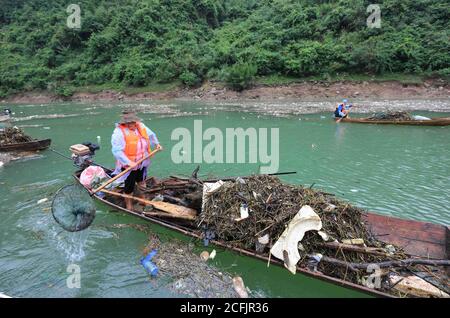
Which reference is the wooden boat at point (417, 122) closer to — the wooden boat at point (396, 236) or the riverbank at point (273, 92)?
the riverbank at point (273, 92)

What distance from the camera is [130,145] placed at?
261 inches

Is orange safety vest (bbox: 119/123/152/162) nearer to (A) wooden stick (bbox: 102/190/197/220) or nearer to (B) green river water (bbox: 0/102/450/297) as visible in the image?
(A) wooden stick (bbox: 102/190/197/220)

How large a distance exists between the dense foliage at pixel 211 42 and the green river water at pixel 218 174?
41.8 ft

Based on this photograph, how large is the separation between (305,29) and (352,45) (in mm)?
6289

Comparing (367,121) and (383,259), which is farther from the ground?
(367,121)

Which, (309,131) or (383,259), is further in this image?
(309,131)

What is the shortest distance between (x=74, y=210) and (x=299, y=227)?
148 inches

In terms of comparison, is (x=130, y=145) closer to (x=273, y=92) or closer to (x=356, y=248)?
(x=356, y=248)

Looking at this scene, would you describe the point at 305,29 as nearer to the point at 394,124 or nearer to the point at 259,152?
the point at 394,124

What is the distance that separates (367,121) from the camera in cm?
1686

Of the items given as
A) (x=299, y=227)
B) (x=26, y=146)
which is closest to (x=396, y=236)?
(x=299, y=227)

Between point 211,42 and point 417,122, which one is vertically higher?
point 211,42
